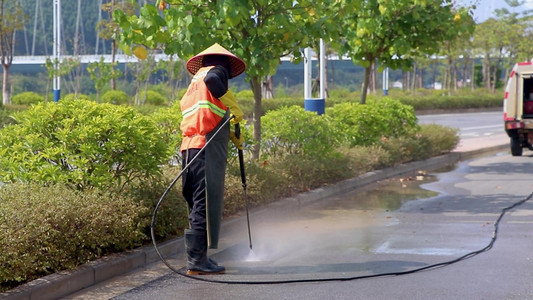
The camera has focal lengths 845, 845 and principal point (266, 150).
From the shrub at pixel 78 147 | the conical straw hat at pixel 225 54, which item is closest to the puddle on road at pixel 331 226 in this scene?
the shrub at pixel 78 147

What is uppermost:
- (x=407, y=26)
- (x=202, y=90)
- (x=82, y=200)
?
(x=407, y=26)

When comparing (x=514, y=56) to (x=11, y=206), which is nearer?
(x=11, y=206)

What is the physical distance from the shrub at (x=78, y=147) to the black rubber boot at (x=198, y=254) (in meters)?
1.27

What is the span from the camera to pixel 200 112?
275 inches

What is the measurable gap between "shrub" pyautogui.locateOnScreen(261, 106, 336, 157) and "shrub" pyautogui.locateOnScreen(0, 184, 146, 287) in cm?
486

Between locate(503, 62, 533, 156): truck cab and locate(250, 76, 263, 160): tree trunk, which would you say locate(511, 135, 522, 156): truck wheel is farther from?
locate(250, 76, 263, 160): tree trunk

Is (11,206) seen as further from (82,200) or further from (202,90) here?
(202,90)

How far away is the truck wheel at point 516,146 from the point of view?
18922mm

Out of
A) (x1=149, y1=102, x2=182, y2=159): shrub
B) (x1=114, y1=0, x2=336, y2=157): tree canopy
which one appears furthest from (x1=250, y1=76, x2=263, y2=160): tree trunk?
(x1=149, y1=102, x2=182, y2=159): shrub

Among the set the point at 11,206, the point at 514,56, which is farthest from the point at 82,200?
the point at 514,56

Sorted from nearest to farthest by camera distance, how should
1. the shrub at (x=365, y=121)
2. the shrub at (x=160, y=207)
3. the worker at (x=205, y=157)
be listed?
the worker at (x=205, y=157) → the shrub at (x=160, y=207) → the shrub at (x=365, y=121)

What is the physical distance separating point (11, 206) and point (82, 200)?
26.6 inches

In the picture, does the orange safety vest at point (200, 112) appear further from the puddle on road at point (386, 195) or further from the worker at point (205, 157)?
the puddle on road at point (386, 195)

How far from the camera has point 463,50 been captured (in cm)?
5519
